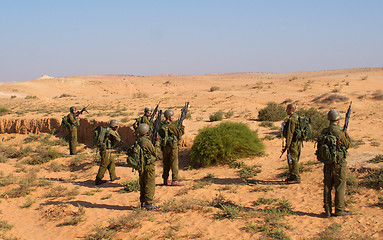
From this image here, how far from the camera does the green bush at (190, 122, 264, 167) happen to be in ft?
30.8

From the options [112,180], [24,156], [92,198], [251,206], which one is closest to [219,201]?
[251,206]

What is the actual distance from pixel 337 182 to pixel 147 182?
11.1ft

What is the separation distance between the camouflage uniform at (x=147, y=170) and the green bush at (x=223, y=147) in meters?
3.52

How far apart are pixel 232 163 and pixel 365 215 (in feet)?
14.1

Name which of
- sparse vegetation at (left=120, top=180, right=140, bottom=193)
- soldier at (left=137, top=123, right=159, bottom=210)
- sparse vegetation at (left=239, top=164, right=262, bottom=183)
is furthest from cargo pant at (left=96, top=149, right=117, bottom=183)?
sparse vegetation at (left=239, top=164, right=262, bottom=183)

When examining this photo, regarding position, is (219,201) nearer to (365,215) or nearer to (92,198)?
(365,215)

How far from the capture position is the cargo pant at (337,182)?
519 cm

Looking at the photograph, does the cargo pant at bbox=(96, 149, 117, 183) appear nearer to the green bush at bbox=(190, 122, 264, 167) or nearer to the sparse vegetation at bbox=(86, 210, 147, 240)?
the green bush at bbox=(190, 122, 264, 167)

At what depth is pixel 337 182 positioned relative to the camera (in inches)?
207

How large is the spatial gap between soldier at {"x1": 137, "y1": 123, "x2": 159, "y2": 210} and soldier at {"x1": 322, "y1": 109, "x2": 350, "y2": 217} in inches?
122

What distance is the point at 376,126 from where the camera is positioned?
1351 centimetres

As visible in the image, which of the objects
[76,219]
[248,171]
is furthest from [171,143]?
[76,219]

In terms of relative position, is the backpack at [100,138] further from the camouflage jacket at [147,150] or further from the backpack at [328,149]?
the backpack at [328,149]

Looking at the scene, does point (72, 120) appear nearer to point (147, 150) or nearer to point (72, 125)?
point (72, 125)
